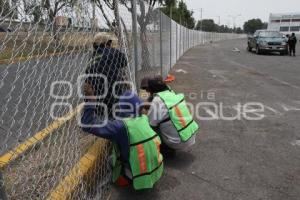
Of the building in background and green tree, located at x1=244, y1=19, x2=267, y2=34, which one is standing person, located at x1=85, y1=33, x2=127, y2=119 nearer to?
the building in background

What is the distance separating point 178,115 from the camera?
14.9ft

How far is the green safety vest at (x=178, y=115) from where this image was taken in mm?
4477

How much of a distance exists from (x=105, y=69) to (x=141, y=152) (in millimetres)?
1096

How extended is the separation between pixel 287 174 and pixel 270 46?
21.4 meters

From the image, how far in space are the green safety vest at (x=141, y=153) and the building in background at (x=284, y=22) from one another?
53.9 m

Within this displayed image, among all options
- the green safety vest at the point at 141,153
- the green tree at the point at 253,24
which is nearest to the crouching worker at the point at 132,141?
the green safety vest at the point at 141,153

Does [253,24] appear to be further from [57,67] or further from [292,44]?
[57,67]

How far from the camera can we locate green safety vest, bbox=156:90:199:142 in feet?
14.7

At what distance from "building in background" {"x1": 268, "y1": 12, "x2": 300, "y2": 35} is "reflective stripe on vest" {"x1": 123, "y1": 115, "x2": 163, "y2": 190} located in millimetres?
53893

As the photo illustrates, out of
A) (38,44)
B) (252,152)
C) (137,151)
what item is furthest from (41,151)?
(252,152)

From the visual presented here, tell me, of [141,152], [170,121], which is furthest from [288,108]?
[141,152]

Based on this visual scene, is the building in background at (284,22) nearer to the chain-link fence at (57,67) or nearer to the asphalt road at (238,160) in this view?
the asphalt road at (238,160)
